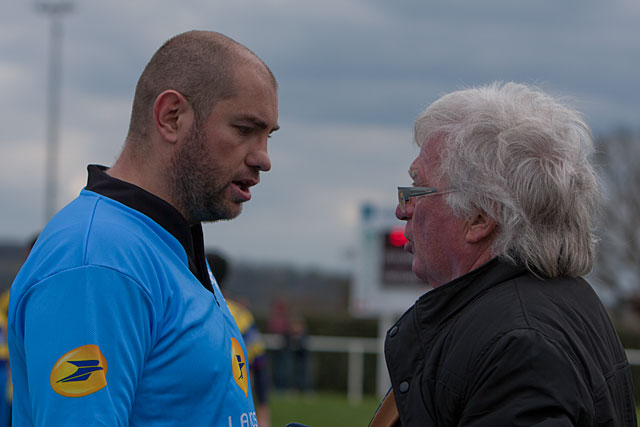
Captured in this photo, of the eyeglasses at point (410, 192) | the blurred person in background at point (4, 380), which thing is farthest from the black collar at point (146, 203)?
the blurred person in background at point (4, 380)

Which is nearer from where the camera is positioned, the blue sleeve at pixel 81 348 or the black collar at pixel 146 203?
the blue sleeve at pixel 81 348

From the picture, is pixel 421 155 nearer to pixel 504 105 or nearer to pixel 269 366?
pixel 504 105

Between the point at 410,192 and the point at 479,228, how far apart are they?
26 centimetres

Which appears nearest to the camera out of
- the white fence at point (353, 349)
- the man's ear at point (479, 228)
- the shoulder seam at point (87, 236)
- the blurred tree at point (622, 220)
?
the shoulder seam at point (87, 236)

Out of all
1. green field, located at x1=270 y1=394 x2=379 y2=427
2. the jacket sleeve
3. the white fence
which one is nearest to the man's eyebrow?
the jacket sleeve

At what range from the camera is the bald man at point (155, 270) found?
6.48 feet

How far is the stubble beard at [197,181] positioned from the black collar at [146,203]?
2.0 inches

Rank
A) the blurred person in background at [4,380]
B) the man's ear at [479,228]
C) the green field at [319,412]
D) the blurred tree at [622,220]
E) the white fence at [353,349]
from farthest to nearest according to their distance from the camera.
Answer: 1. the blurred tree at [622,220]
2. the white fence at [353,349]
3. the green field at [319,412]
4. the blurred person in background at [4,380]
5. the man's ear at [479,228]

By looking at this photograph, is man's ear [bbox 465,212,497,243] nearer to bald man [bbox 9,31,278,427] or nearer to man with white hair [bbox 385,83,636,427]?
man with white hair [bbox 385,83,636,427]

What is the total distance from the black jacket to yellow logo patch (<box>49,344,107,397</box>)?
30.7 inches

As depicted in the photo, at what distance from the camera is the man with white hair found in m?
1.96

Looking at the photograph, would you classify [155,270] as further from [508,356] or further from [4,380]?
[4,380]

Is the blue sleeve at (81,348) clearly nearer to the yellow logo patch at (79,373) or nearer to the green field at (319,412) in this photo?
the yellow logo patch at (79,373)

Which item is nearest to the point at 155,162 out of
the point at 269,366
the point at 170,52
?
the point at 170,52
